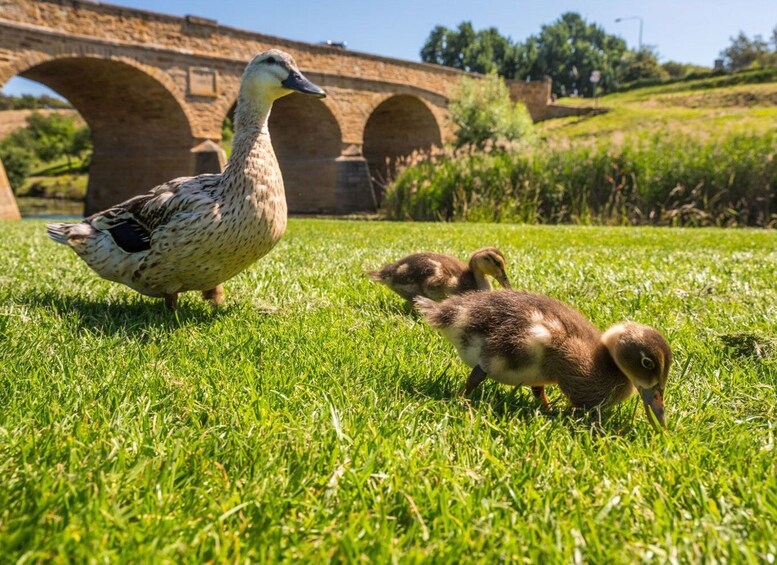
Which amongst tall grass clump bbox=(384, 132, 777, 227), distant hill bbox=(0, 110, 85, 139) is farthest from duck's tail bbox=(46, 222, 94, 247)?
distant hill bbox=(0, 110, 85, 139)

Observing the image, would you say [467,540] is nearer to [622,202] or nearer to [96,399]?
[96,399]

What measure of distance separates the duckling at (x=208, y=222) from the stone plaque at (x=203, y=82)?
875 inches

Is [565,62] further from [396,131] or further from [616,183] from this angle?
[616,183]

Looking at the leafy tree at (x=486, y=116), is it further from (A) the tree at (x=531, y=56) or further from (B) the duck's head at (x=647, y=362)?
(A) the tree at (x=531, y=56)

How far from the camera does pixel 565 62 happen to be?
8912cm

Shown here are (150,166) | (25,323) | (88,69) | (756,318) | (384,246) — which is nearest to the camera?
(25,323)

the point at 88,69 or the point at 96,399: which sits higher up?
the point at 88,69

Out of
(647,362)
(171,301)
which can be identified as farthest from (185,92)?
(647,362)

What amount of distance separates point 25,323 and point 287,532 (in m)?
2.43

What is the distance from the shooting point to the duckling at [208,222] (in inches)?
136

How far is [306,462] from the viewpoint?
177cm

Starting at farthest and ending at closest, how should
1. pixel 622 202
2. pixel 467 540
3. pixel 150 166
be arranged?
1. pixel 150 166
2. pixel 622 202
3. pixel 467 540

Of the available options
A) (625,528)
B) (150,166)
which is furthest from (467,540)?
(150,166)

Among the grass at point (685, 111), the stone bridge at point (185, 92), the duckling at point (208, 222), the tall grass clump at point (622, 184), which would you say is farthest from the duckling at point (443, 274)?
the grass at point (685, 111)
